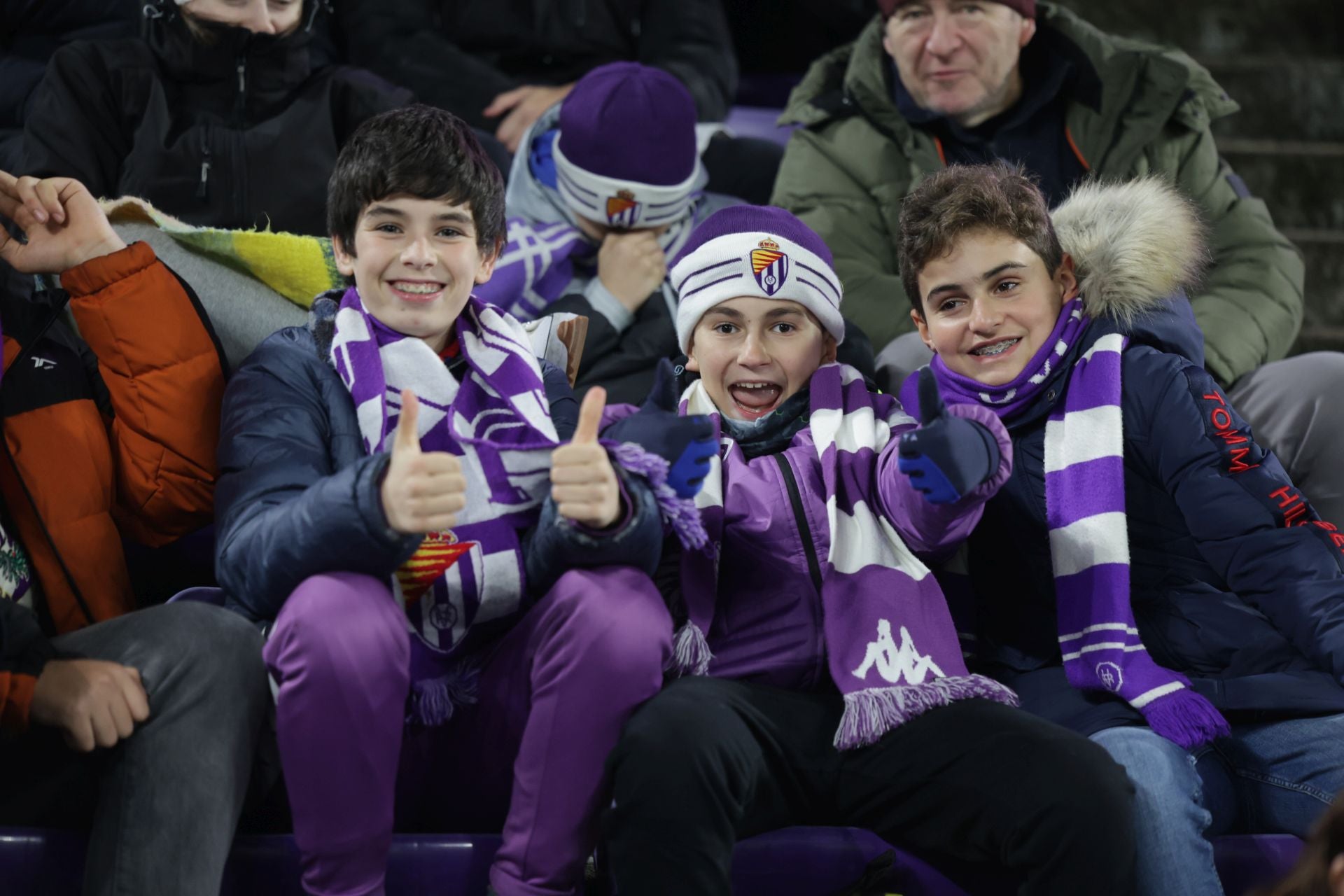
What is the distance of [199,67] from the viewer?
2404mm

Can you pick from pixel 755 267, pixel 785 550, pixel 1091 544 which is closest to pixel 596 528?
pixel 785 550

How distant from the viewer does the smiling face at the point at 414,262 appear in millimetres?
1780

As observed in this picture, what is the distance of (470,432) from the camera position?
1.75 meters

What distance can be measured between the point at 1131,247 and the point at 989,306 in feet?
0.71

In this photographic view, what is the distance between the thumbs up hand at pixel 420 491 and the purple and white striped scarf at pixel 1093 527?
76 cm

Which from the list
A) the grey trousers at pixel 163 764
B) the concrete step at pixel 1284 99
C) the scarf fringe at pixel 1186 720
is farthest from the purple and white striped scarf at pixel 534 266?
the concrete step at pixel 1284 99

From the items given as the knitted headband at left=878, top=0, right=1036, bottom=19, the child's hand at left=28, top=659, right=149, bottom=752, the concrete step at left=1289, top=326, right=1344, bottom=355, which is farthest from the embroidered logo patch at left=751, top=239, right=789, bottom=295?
the concrete step at left=1289, top=326, right=1344, bottom=355

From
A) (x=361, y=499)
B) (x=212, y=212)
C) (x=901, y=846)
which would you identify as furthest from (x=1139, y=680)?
(x=212, y=212)

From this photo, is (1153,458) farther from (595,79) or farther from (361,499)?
(595,79)

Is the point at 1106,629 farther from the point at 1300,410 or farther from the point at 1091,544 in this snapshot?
the point at 1300,410

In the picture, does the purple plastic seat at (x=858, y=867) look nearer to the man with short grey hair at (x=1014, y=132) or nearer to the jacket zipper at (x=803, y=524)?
the jacket zipper at (x=803, y=524)

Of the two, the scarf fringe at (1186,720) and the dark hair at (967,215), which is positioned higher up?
the dark hair at (967,215)

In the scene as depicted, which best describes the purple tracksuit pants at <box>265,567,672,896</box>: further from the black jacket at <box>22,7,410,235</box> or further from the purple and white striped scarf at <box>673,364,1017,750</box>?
the black jacket at <box>22,7,410,235</box>

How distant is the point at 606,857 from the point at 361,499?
0.49 metres
